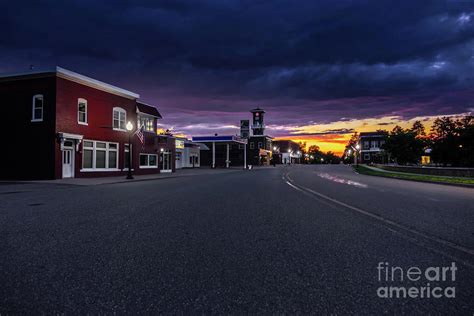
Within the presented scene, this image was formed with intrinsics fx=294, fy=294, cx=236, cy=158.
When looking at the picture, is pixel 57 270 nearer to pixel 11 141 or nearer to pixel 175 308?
pixel 175 308

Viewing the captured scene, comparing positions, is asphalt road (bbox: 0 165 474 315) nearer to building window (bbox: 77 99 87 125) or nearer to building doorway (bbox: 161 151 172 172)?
building window (bbox: 77 99 87 125)

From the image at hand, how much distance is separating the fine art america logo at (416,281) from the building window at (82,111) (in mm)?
27045

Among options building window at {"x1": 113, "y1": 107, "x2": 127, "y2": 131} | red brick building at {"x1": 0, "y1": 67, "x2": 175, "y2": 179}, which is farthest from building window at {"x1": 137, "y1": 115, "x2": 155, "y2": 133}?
red brick building at {"x1": 0, "y1": 67, "x2": 175, "y2": 179}

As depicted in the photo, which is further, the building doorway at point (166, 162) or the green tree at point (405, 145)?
the green tree at point (405, 145)

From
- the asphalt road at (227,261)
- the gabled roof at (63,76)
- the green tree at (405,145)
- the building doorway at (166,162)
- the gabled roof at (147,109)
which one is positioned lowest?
the asphalt road at (227,261)

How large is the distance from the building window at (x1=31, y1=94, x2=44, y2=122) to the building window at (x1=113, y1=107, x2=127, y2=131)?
276 inches

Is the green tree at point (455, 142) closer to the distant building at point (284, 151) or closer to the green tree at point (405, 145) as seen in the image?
the green tree at point (405, 145)

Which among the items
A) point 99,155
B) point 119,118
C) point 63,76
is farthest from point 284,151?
point 63,76

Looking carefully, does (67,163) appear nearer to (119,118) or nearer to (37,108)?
(37,108)

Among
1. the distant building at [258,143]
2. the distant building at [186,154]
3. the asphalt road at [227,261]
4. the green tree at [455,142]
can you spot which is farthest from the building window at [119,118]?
the distant building at [258,143]

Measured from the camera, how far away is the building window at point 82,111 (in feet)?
82.9

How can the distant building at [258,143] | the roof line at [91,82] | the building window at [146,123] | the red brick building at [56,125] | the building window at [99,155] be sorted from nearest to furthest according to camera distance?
the red brick building at [56,125] < the roof line at [91,82] < the building window at [99,155] < the building window at [146,123] < the distant building at [258,143]

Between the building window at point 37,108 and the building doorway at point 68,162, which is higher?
the building window at point 37,108

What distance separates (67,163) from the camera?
24.5m
